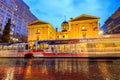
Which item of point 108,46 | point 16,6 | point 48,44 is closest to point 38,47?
point 48,44

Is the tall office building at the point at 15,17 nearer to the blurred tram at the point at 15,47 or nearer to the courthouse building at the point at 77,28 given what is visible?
the courthouse building at the point at 77,28

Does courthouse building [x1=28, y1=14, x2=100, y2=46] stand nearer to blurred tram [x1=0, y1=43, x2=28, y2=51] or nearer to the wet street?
blurred tram [x1=0, y1=43, x2=28, y2=51]

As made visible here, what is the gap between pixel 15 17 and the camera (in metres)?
Result: 72.0

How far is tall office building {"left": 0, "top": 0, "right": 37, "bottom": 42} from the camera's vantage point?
59.4 m

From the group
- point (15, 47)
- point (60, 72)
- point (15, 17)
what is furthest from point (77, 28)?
point (15, 17)

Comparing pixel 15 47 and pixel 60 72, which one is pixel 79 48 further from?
pixel 60 72

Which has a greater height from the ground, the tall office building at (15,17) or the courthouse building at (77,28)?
the tall office building at (15,17)

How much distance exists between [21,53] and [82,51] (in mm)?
15658

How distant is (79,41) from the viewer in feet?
89.8

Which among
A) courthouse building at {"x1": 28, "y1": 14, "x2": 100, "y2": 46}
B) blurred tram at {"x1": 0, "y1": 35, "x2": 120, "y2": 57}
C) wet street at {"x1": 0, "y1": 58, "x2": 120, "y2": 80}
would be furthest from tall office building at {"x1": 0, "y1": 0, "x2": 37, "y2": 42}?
wet street at {"x1": 0, "y1": 58, "x2": 120, "y2": 80}

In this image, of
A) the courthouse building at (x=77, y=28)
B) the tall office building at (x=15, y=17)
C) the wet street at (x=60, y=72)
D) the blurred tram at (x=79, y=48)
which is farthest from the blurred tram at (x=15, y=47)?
the tall office building at (x=15, y=17)

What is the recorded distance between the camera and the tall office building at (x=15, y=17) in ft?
195

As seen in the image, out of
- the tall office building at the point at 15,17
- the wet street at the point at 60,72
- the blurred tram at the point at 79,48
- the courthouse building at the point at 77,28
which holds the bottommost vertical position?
the wet street at the point at 60,72

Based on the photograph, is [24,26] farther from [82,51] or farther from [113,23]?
[82,51]
